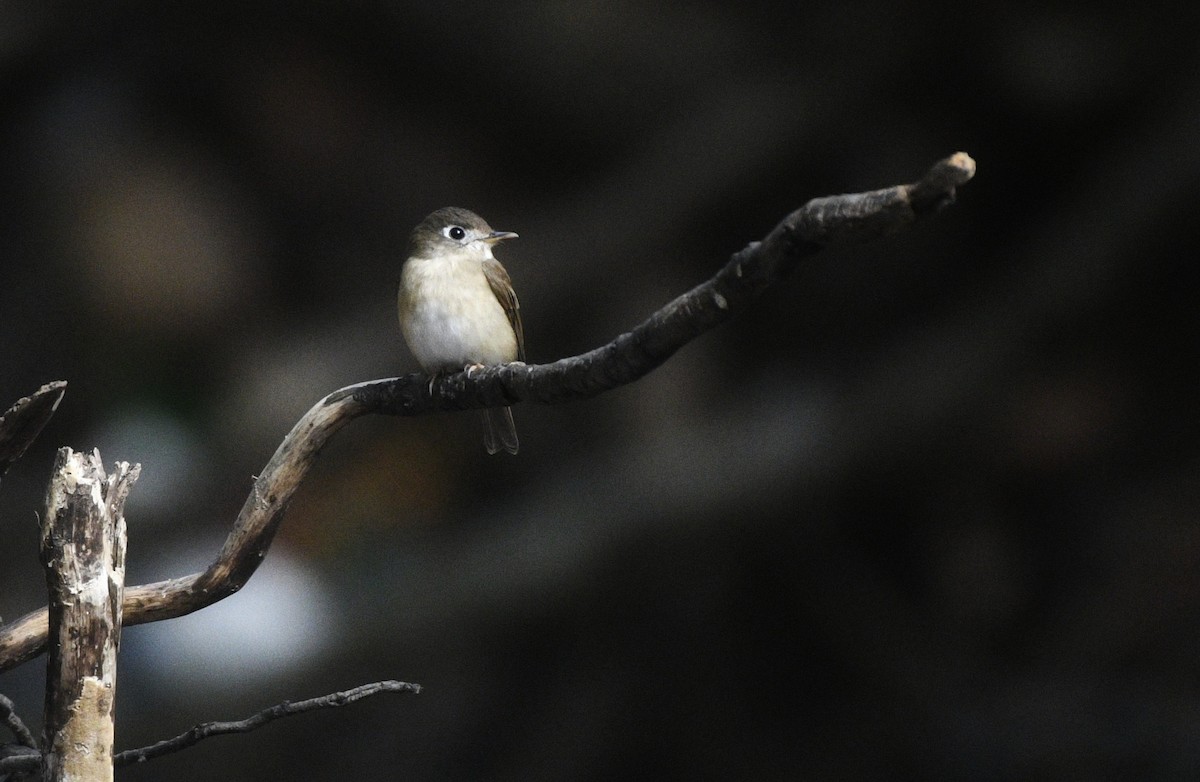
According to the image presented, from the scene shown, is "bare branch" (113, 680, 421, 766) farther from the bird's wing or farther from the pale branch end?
the bird's wing

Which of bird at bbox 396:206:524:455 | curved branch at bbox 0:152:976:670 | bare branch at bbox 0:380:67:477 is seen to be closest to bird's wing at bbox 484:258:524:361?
bird at bbox 396:206:524:455

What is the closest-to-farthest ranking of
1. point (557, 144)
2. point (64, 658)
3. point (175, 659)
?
point (64, 658) < point (175, 659) < point (557, 144)

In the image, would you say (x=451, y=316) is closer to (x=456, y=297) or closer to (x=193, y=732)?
(x=456, y=297)

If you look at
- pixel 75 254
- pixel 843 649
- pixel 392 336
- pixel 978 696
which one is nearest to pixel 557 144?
pixel 392 336

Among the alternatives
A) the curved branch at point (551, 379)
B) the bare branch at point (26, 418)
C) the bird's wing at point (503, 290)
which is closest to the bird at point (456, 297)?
the bird's wing at point (503, 290)

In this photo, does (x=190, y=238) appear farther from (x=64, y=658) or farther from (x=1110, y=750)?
(x=1110, y=750)

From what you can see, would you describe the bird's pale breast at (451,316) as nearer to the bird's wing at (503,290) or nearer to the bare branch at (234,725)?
the bird's wing at (503,290)

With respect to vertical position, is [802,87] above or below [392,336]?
above

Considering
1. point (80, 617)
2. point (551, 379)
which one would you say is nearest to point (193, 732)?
point (80, 617)
